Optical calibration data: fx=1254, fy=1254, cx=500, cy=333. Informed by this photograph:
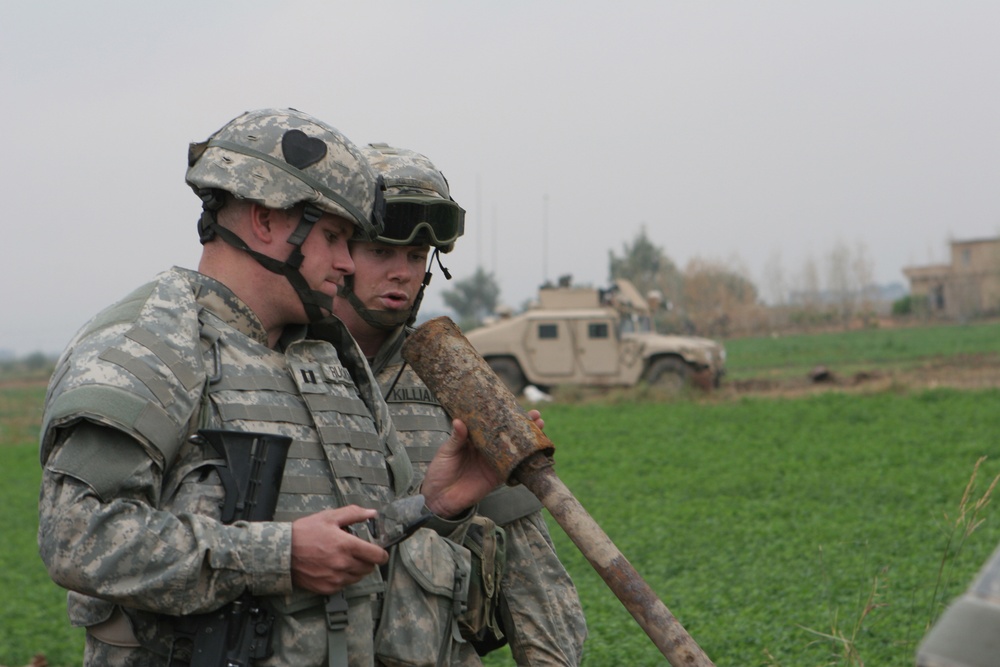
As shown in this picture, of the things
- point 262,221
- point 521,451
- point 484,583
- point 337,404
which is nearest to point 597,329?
point 484,583

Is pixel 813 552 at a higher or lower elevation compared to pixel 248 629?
lower

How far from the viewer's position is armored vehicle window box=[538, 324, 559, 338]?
71.0ft

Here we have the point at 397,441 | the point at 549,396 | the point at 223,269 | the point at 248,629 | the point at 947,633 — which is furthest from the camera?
the point at 549,396

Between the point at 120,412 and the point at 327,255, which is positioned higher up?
the point at 327,255

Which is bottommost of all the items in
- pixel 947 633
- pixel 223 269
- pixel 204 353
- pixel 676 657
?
pixel 676 657

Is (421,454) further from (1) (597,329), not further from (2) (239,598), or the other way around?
(1) (597,329)

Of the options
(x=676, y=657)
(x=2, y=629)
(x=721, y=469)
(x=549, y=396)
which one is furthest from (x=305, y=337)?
(x=549, y=396)

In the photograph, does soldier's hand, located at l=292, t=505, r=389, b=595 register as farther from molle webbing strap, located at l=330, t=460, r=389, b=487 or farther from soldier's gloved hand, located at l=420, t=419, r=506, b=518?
soldier's gloved hand, located at l=420, t=419, r=506, b=518

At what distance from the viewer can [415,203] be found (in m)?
3.27

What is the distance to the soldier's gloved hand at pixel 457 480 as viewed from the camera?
2842mm

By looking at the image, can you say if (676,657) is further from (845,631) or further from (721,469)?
(721,469)

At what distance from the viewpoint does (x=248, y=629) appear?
228 centimetres

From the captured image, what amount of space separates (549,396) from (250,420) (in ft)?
64.6

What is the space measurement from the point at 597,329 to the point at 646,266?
4740cm
